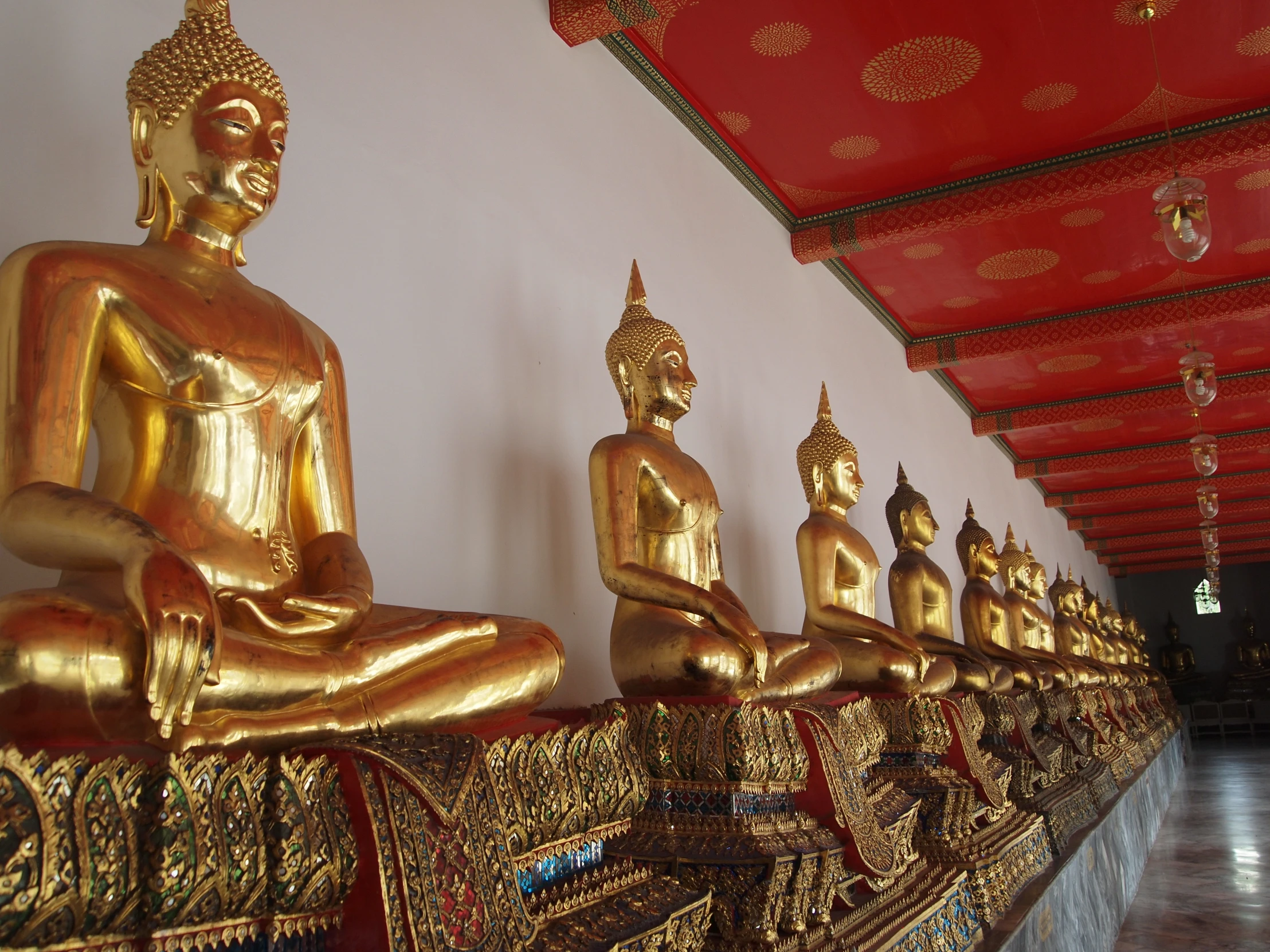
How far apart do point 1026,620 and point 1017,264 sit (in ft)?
6.65

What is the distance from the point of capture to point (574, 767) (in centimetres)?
156

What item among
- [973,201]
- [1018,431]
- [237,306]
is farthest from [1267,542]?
[237,306]

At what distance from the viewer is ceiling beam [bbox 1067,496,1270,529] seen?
1327 cm

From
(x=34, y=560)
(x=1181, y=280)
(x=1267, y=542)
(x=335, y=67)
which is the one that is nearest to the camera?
(x=34, y=560)

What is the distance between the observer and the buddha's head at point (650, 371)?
2588mm

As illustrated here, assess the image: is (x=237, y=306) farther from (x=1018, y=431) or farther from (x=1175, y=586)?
(x=1175, y=586)

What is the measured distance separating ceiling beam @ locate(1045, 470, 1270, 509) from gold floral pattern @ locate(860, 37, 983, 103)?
358 inches

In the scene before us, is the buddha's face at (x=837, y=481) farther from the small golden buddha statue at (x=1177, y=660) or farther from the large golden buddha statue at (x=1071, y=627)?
the small golden buddha statue at (x=1177, y=660)

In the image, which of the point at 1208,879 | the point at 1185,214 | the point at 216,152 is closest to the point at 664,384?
the point at 216,152

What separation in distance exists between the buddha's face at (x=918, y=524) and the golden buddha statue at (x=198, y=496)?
2.99 metres

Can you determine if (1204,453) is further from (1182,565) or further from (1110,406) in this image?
(1182,565)

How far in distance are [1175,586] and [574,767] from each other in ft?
73.0

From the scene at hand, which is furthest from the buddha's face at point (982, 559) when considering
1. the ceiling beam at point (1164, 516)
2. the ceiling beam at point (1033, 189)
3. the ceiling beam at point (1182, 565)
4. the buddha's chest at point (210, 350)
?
the ceiling beam at point (1182, 565)

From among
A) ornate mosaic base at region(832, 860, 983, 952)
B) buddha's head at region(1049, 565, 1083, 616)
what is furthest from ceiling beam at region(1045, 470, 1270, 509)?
ornate mosaic base at region(832, 860, 983, 952)
